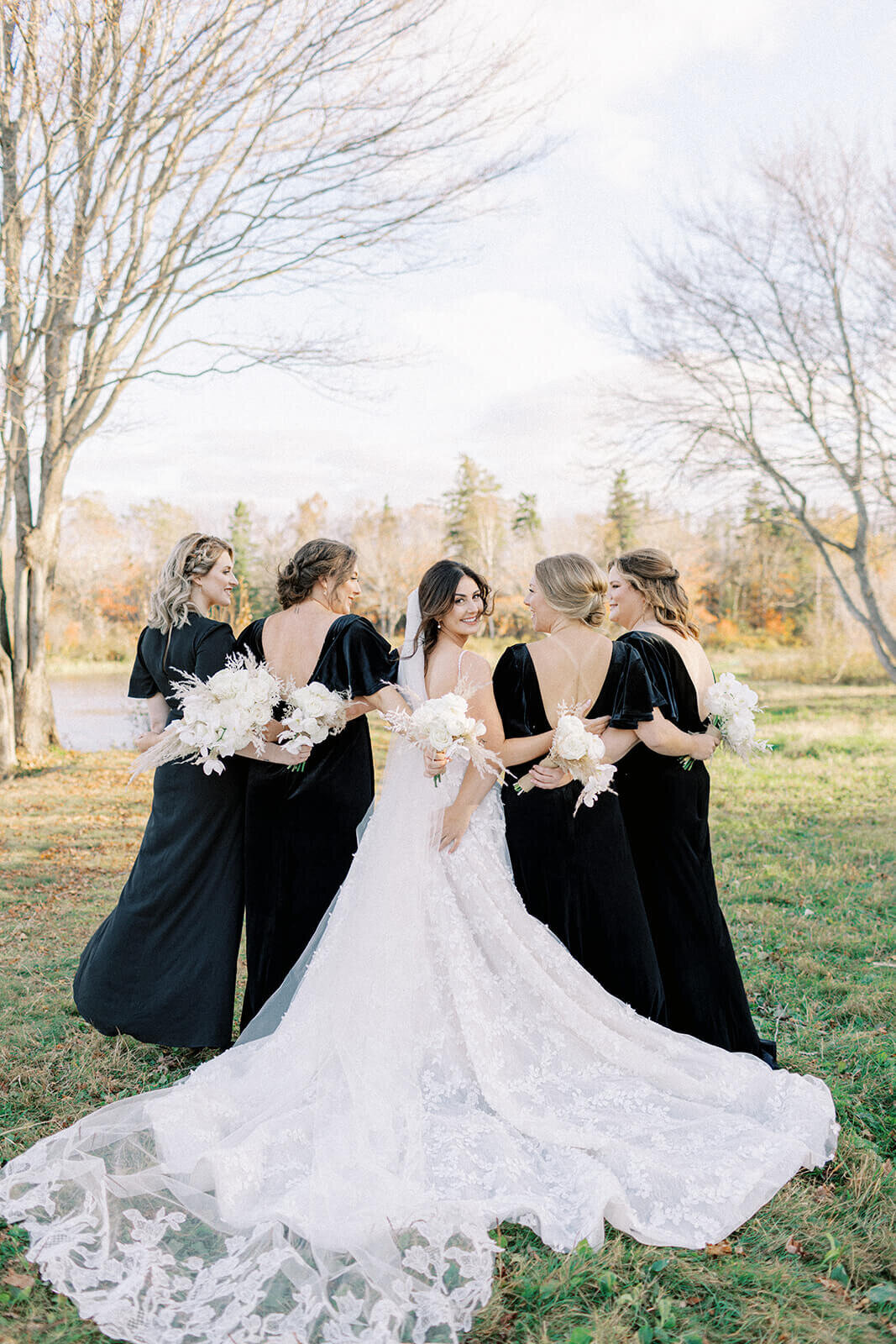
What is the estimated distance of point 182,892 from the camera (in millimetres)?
4242

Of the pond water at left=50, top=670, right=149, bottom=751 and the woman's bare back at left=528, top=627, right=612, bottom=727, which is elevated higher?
the woman's bare back at left=528, top=627, right=612, bottom=727

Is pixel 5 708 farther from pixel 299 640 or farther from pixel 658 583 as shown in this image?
pixel 658 583

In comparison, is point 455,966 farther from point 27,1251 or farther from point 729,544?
point 729,544

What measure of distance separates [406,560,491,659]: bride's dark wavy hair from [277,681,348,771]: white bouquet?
417 millimetres

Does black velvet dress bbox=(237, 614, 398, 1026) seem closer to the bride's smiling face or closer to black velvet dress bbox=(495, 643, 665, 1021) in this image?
the bride's smiling face

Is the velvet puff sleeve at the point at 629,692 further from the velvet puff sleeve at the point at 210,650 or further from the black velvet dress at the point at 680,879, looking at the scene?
the velvet puff sleeve at the point at 210,650

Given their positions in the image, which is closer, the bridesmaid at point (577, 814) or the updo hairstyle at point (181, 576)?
the bridesmaid at point (577, 814)

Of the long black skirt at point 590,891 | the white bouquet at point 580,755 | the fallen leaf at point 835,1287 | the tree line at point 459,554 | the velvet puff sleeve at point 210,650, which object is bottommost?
the fallen leaf at point 835,1287

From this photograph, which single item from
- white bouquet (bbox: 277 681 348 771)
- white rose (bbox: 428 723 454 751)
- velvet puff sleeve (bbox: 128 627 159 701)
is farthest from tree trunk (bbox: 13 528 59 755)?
white rose (bbox: 428 723 454 751)

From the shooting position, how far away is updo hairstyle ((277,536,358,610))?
421 cm

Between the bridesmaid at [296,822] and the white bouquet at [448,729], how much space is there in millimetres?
702

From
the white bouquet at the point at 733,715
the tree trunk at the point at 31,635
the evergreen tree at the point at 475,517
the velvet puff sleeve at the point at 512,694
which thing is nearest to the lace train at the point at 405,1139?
the velvet puff sleeve at the point at 512,694

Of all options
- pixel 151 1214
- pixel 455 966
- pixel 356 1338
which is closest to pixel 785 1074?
pixel 455 966

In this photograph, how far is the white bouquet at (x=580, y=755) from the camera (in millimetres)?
3574
